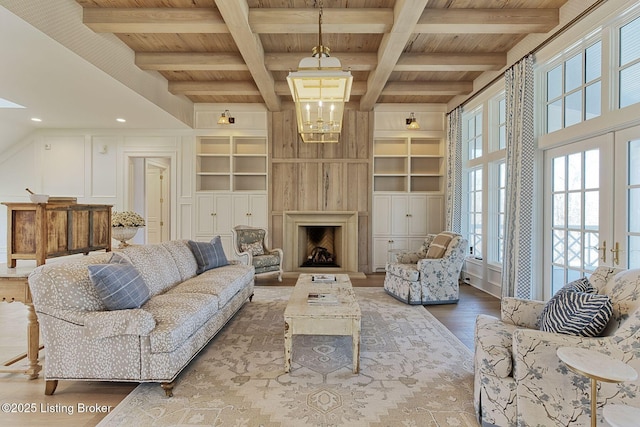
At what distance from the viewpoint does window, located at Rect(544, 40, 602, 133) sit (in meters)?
3.10

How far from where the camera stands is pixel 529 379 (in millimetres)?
1736

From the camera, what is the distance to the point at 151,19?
337 cm

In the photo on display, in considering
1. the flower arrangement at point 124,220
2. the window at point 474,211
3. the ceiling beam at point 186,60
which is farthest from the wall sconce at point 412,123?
the flower arrangement at point 124,220

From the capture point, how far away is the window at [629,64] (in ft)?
8.86

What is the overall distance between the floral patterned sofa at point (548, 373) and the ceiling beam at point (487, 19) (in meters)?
2.72

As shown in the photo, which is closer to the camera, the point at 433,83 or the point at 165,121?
the point at 433,83

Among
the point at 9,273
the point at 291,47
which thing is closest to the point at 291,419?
A: the point at 9,273

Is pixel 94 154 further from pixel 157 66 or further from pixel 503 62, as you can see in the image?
pixel 503 62

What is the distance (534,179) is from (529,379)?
9.26ft

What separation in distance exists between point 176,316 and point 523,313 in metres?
2.39

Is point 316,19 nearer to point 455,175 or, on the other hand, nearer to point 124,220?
point 124,220

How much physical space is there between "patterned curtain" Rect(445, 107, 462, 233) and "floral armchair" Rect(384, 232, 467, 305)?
4.35 feet

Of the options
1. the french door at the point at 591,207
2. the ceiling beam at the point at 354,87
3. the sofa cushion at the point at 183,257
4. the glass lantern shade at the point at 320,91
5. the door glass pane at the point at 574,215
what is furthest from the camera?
the ceiling beam at the point at 354,87

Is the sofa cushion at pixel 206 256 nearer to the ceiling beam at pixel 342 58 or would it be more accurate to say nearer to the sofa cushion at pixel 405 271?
the sofa cushion at pixel 405 271
